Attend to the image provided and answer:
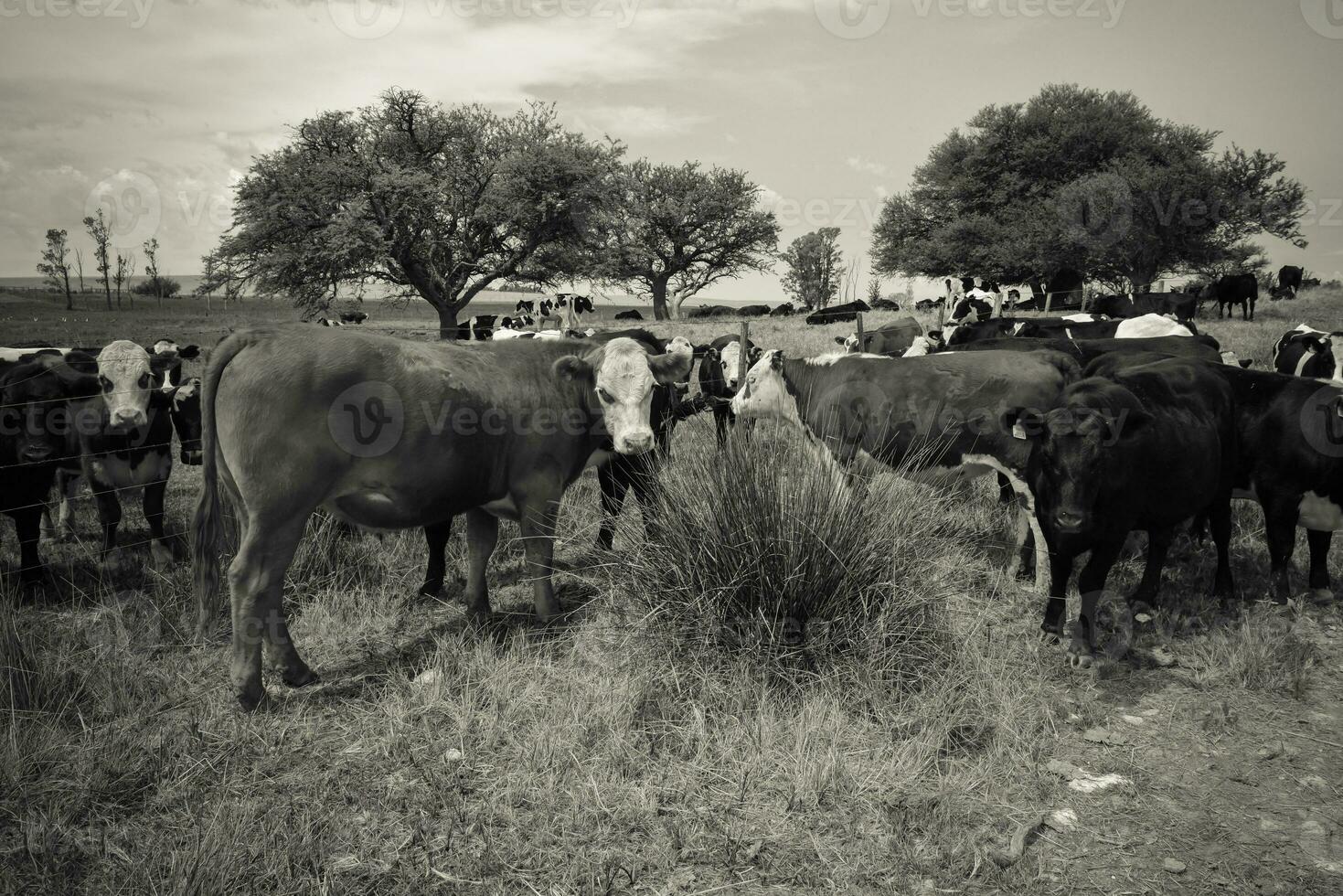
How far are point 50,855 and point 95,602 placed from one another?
3.08 meters

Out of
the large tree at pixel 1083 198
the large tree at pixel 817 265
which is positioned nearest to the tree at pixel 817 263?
the large tree at pixel 817 265

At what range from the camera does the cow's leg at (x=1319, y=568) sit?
574cm

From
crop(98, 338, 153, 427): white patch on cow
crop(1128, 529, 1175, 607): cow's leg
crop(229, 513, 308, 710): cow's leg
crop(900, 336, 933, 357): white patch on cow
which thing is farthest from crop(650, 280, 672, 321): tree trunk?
crop(229, 513, 308, 710): cow's leg

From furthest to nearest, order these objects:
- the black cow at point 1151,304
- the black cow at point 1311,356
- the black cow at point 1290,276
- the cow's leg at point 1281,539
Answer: the black cow at point 1290,276 → the black cow at point 1151,304 → the black cow at point 1311,356 → the cow's leg at point 1281,539

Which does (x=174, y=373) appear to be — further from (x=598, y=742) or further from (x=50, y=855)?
(x=598, y=742)

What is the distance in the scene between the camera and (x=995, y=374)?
7.01 metres

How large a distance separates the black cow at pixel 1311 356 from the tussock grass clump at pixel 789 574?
30.3ft

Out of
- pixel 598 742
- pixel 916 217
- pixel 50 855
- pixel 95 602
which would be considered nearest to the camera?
pixel 50 855

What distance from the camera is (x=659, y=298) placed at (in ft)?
162

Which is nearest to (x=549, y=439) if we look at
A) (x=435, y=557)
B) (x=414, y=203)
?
(x=435, y=557)

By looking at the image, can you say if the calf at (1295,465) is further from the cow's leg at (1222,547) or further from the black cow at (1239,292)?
the black cow at (1239,292)

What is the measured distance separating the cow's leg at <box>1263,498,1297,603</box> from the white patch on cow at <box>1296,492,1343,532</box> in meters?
0.10

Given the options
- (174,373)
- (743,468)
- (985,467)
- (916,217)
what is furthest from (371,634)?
(916,217)

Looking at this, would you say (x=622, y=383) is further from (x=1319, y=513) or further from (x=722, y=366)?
(x=722, y=366)
